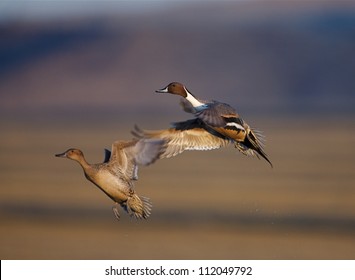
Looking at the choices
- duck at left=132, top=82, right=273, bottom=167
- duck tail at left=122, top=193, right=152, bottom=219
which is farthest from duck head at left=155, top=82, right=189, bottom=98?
duck tail at left=122, top=193, right=152, bottom=219

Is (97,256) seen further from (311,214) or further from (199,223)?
(311,214)

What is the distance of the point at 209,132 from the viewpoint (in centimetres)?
418

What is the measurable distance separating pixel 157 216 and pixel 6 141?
3.27 metres

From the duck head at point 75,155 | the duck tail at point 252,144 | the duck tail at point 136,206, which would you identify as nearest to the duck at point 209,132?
the duck tail at point 252,144

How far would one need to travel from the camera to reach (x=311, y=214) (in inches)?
213

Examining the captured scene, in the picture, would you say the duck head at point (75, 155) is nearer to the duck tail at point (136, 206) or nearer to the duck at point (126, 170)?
the duck at point (126, 170)

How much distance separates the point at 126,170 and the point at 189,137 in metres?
0.30

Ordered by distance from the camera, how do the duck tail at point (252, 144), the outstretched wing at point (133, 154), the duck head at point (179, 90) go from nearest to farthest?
the outstretched wing at point (133, 154) < the duck tail at point (252, 144) < the duck head at point (179, 90)

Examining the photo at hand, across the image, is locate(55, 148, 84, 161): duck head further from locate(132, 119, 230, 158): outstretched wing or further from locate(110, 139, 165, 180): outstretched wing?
locate(132, 119, 230, 158): outstretched wing

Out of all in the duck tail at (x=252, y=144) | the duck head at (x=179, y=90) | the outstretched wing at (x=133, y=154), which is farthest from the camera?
the duck head at (x=179, y=90)

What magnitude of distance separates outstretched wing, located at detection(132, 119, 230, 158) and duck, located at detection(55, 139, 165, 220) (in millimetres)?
73

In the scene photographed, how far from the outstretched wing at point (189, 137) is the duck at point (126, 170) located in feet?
0.24

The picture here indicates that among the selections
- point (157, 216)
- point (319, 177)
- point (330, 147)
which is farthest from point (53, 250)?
point (330, 147)

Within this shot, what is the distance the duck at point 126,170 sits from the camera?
3.97 meters
